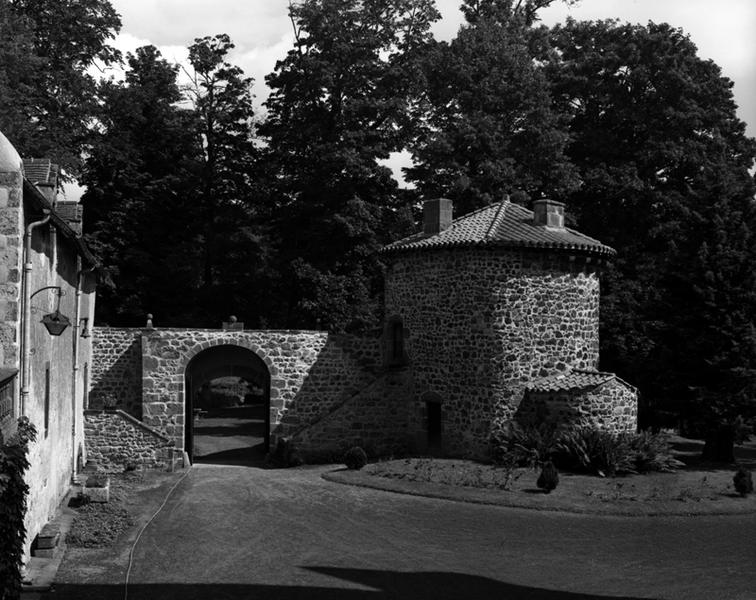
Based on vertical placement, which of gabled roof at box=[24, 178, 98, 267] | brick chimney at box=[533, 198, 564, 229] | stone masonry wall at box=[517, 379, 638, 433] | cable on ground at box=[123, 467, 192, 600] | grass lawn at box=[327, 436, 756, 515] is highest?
brick chimney at box=[533, 198, 564, 229]

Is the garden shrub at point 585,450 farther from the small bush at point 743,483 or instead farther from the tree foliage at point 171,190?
the tree foliage at point 171,190

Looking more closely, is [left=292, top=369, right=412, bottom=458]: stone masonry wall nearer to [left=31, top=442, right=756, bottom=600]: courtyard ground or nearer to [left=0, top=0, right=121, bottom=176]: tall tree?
[left=31, top=442, right=756, bottom=600]: courtyard ground

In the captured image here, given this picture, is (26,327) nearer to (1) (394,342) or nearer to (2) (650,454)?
(1) (394,342)

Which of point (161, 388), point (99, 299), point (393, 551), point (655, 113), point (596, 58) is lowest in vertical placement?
point (393, 551)

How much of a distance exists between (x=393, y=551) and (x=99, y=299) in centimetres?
2594

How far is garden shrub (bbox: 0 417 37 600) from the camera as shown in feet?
38.4

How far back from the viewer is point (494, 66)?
38062 mm

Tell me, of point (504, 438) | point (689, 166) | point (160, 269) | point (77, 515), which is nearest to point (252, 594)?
point (77, 515)

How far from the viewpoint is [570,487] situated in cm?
2255

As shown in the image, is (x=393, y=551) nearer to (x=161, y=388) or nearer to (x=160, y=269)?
(x=161, y=388)

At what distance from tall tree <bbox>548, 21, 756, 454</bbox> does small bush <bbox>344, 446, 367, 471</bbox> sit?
31.4 ft

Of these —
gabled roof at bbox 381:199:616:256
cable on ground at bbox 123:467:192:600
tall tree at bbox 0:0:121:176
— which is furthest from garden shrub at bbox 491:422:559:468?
tall tree at bbox 0:0:121:176

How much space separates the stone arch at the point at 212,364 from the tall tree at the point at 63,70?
1079cm

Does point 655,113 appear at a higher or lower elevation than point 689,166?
higher
